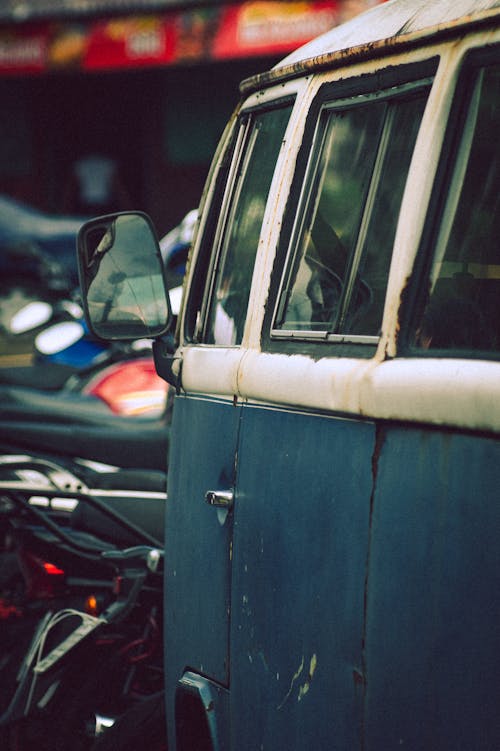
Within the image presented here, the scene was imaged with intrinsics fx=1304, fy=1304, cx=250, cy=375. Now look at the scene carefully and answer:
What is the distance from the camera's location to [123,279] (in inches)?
124

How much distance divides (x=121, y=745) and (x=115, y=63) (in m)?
12.7

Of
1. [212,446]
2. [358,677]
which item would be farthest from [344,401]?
[212,446]

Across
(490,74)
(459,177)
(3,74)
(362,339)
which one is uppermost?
(3,74)

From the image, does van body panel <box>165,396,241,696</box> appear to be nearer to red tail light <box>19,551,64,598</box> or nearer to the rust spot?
the rust spot

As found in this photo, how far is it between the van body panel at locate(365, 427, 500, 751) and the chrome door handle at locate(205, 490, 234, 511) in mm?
663

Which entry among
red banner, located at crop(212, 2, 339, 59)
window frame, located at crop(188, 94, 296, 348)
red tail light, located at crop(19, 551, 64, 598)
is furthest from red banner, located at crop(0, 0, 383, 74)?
window frame, located at crop(188, 94, 296, 348)

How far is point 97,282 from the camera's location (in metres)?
3.16

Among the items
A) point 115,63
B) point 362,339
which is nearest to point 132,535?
point 362,339

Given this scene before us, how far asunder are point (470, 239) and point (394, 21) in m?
0.62

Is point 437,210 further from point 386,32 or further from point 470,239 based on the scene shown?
point 386,32

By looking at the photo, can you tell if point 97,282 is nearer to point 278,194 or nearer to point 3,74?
point 278,194

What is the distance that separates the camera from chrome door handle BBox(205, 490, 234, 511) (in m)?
2.73

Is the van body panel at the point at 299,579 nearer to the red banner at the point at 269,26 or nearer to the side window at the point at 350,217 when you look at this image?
the side window at the point at 350,217

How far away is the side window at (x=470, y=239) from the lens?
2027 millimetres
